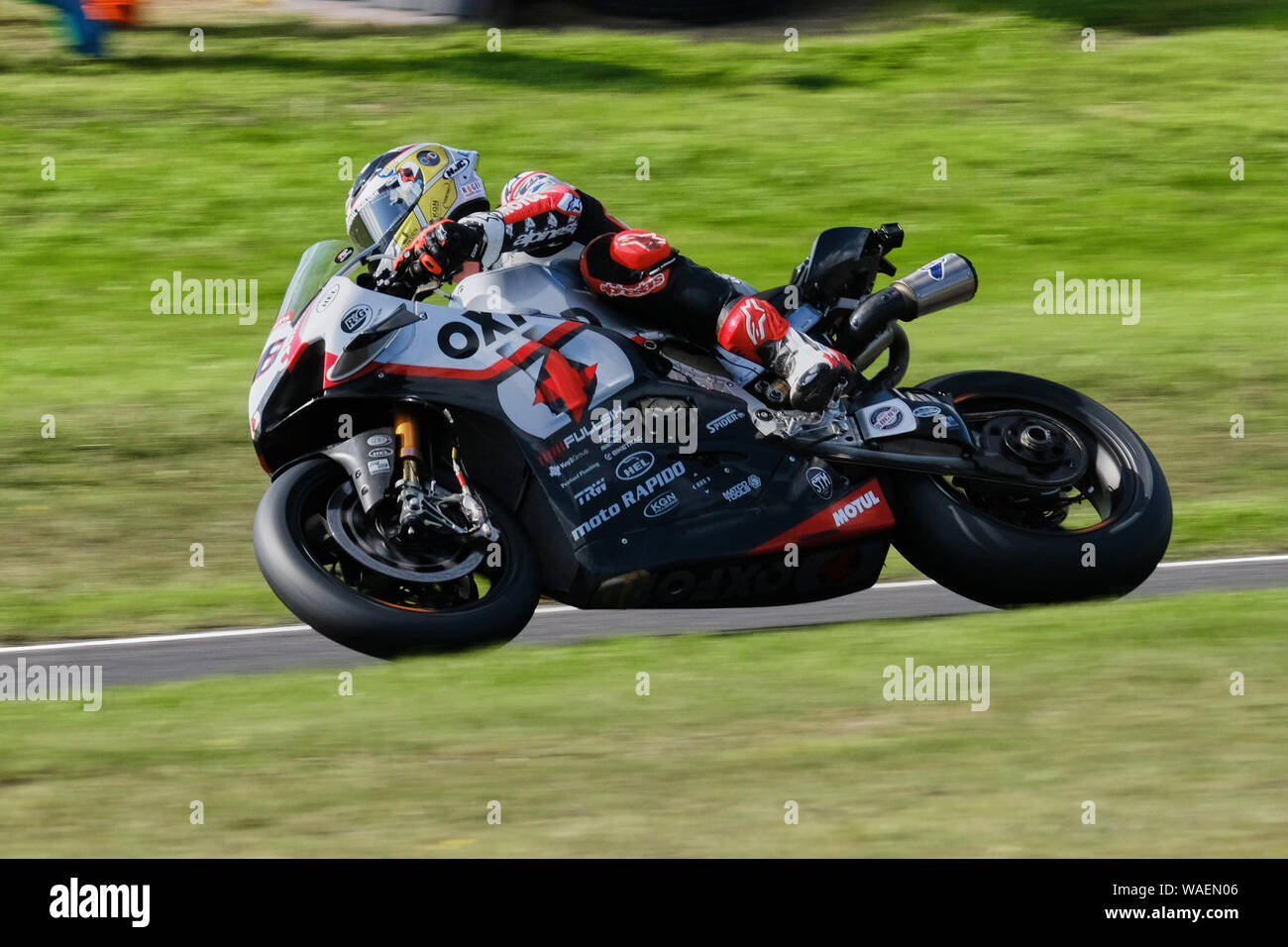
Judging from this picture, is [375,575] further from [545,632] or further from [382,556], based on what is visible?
[545,632]

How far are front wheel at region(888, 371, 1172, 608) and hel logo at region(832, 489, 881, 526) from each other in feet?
0.44

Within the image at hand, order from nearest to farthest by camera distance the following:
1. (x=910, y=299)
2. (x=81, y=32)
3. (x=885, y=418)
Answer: (x=885, y=418), (x=910, y=299), (x=81, y=32)

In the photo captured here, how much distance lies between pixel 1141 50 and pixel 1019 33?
1.30 metres

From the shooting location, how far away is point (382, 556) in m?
6.04

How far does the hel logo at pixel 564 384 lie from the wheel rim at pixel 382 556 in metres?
0.57

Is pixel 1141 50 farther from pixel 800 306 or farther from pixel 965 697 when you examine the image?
pixel 965 697

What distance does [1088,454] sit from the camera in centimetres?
708

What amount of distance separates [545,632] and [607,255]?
1.51 meters

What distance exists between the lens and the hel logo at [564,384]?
651 centimetres

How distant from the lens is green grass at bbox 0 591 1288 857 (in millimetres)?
4715
